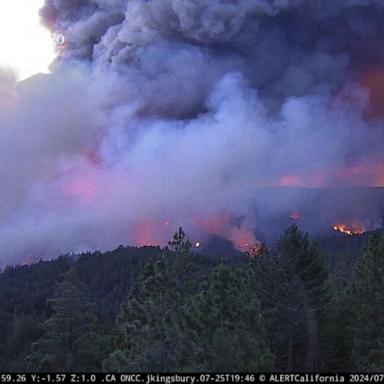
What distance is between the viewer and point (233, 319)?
20234 mm

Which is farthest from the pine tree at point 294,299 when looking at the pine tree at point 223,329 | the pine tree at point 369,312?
the pine tree at point 223,329

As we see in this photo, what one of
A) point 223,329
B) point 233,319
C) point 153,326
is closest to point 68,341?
point 153,326

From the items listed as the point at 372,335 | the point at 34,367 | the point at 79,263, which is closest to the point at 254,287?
the point at 372,335

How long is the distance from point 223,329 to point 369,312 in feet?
31.9

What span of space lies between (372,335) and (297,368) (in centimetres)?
448

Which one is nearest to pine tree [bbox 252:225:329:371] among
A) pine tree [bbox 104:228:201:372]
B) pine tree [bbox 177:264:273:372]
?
pine tree [bbox 177:264:273:372]

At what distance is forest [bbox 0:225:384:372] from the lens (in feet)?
63.7

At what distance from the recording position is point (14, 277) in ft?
628

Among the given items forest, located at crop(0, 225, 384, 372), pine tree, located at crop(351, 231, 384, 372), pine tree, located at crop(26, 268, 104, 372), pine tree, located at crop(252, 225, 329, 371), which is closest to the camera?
forest, located at crop(0, 225, 384, 372)

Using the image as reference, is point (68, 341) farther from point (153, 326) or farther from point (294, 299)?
point (153, 326)

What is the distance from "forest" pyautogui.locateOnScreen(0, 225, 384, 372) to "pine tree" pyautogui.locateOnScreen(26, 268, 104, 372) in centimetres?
6

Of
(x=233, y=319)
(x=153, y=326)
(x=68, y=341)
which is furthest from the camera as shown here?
(x=68, y=341)

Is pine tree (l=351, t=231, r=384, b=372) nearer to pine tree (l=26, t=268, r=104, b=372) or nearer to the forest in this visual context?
the forest

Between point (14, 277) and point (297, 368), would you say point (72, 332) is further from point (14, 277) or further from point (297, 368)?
point (14, 277)
